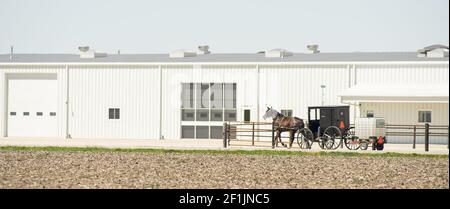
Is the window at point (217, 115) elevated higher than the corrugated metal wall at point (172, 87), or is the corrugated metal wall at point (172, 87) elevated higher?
the corrugated metal wall at point (172, 87)

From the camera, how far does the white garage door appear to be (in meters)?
42.3

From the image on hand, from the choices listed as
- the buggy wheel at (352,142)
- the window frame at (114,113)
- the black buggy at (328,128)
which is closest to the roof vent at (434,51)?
the black buggy at (328,128)

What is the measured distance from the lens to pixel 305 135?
3147cm

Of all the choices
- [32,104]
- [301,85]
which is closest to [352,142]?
[301,85]

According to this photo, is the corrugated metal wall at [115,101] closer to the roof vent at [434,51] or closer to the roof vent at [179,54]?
the roof vent at [179,54]

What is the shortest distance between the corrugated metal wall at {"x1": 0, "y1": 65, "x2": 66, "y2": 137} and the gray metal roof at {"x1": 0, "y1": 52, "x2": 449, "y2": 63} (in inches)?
21.3

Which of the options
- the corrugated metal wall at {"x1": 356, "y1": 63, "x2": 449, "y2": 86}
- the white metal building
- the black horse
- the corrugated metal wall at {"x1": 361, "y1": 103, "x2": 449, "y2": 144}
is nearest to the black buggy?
the black horse

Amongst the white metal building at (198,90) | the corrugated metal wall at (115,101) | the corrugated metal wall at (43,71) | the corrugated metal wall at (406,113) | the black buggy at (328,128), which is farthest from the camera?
the corrugated metal wall at (43,71)

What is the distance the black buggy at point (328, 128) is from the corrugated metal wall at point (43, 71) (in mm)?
13727

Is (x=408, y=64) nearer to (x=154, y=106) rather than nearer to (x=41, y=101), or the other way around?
(x=154, y=106)

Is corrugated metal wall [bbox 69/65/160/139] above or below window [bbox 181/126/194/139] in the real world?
above

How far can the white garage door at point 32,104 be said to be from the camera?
4234cm

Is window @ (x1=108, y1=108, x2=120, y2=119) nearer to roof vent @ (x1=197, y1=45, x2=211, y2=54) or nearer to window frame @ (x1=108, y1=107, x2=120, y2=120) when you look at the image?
window frame @ (x1=108, y1=107, x2=120, y2=120)
